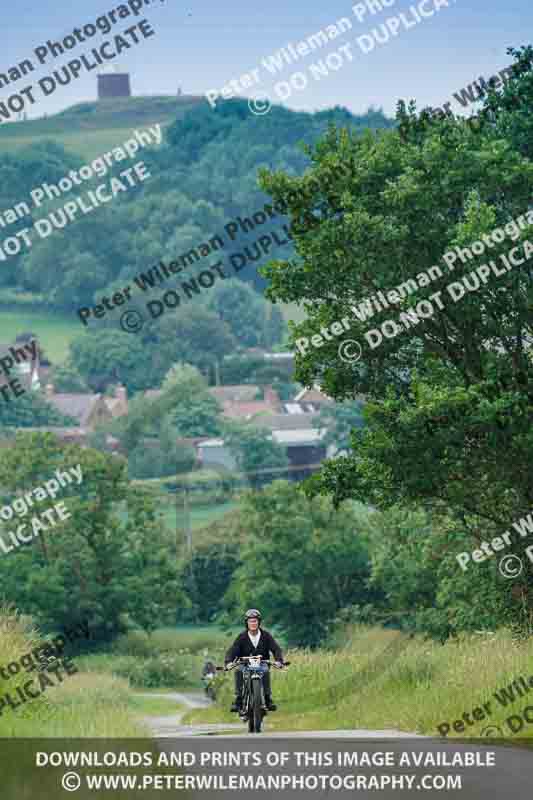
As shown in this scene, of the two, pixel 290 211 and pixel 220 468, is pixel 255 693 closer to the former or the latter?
pixel 290 211

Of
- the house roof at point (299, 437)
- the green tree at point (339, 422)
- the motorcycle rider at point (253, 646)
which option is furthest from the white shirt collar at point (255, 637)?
the house roof at point (299, 437)

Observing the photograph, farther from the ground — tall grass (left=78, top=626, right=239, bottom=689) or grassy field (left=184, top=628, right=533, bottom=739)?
tall grass (left=78, top=626, right=239, bottom=689)

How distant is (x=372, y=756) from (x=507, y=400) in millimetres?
10817

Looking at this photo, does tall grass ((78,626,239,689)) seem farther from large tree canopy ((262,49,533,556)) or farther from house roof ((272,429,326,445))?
house roof ((272,429,326,445))

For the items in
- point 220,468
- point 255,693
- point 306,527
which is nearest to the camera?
point 255,693

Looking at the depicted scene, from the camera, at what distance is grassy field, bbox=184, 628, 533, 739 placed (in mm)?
19672

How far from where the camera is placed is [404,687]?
23.5 metres

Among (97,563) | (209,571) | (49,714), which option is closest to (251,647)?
(49,714)

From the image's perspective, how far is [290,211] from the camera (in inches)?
1127

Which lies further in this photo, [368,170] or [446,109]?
[446,109]

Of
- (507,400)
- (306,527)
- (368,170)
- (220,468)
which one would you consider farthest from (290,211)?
(220,468)

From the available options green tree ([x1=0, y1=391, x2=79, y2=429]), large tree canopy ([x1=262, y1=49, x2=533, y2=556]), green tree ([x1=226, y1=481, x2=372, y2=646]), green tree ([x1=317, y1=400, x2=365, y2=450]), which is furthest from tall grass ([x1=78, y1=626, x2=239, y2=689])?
green tree ([x1=0, y1=391, x2=79, y2=429])

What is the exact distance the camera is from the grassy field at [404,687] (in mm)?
19672

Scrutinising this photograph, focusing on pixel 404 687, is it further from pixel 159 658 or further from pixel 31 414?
pixel 31 414
